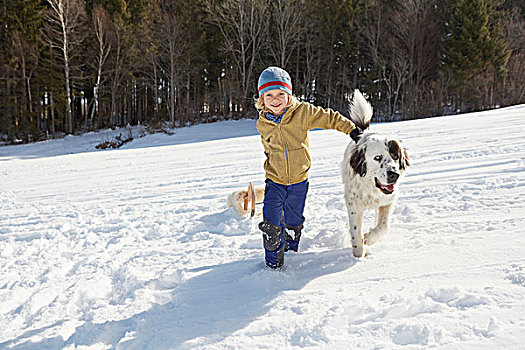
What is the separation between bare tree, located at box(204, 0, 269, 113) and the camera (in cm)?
2602

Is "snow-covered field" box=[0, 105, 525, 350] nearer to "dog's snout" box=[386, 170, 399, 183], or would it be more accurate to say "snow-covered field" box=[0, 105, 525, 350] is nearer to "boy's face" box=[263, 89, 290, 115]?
"dog's snout" box=[386, 170, 399, 183]

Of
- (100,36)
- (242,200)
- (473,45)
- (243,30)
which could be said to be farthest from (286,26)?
(242,200)

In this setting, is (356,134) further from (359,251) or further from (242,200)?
(242,200)

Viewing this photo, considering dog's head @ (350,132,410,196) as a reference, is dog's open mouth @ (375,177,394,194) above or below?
below

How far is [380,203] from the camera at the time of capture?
2.77 m

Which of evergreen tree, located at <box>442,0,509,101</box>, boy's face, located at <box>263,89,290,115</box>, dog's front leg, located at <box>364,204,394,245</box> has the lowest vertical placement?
dog's front leg, located at <box>364,204,394,245</box>

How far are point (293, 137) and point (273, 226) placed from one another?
755 millimetres

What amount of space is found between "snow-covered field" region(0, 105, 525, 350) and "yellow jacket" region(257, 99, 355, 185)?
73 centimetres

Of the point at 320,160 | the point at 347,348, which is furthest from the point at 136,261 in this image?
the point at 320,160

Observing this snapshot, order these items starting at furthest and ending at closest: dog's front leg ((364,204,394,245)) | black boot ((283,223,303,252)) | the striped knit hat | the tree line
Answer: the tree line < black boot ((283,223,303,252)) < dog's front leg ((364,204,394,245)) < the striped knit hat

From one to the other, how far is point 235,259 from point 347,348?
1.56 meters

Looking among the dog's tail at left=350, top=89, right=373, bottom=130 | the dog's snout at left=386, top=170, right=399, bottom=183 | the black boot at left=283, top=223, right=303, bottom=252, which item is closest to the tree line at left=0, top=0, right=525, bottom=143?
the dog's tail at left=350, top=89, right=373, bottom=130

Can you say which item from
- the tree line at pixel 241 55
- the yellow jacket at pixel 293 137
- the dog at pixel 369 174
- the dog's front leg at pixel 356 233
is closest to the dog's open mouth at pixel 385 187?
the dog at pixel 369 174

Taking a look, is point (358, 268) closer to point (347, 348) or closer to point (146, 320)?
point (347, 348)
